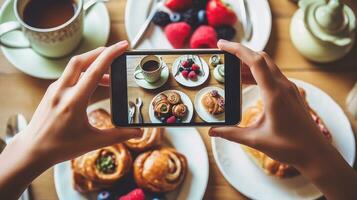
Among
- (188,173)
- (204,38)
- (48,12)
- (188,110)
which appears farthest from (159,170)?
(48,12)

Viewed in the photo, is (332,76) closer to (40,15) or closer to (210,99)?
(210,99)

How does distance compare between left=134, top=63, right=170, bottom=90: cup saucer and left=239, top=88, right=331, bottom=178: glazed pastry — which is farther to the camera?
left=239, top=88, right=331, bottom=178: glazed pastry

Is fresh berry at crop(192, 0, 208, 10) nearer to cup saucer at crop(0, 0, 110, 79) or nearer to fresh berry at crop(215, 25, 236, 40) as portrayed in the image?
fresh berry at crop(215, 25, 236, 40)

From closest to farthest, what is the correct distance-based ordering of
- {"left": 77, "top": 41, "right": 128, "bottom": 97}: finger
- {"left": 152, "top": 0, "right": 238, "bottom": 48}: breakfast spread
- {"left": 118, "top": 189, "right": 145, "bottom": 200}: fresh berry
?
{"left": 77, "top": 41, "right": 128, "bottom": 97}: finger → {"left": 118, "top": 189, "right": 145, "bottom": 200}: fresh berry → {"left": 152, "top": 0, "right": 238, "bottom": 48}: breakfast spread

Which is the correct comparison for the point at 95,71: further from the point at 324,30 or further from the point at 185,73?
the point at 324,30

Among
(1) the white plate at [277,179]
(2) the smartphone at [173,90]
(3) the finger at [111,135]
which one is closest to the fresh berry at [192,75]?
(2) the smartphone at [173,90]

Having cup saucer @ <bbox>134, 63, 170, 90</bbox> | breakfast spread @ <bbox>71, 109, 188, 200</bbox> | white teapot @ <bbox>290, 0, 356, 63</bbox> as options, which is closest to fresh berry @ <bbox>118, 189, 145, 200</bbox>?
breakfast spread @ <bbox>71, 109, 188, 200</bbox>

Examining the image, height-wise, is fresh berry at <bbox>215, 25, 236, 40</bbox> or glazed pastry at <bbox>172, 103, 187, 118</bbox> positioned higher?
fresh berry at <bbox>215, 25, 236, 40</bbox>
